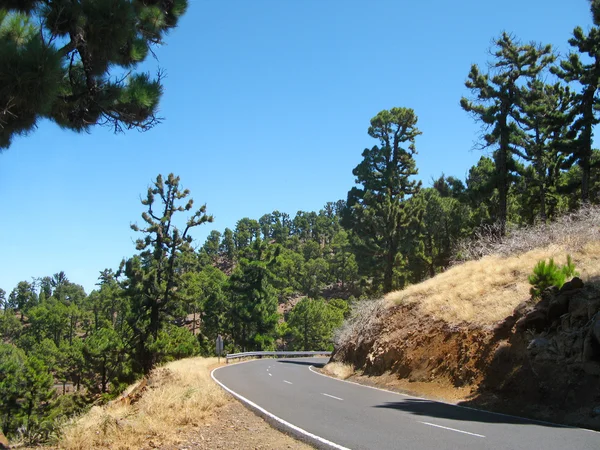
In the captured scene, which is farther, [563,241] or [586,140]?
[586,140]

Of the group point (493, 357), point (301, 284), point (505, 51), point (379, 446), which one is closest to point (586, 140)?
point (505, 51)

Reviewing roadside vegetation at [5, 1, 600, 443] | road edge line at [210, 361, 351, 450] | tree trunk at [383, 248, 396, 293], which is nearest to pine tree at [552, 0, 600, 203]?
roadside vegetation at [5, 1, 600, 443]

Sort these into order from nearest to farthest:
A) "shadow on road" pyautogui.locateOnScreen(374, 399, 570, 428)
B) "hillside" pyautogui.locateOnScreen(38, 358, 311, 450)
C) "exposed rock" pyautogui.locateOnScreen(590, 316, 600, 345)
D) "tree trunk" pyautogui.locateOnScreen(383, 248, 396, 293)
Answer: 1. "hillside" pyautogui.locateOnScreen(38, 358, 311, 450)
2. "shadow on road" pyautogui.locateOnScreen(374, 399, 570, 428)
3. "exposed rock" pyautogui.locateOnScreen(590, 316, 600, 345)
4. "tree trunk" pyautogui.locateOnScreen(383, 248, 396, 293)

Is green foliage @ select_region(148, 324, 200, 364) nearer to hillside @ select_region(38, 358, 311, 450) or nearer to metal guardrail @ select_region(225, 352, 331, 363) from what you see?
metal guardrail @ select_region(225, 352, 331, 363)

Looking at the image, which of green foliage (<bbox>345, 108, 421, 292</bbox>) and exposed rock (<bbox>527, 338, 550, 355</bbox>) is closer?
exposed rock (<bbox>527, 338, 550, 355</bbox>)

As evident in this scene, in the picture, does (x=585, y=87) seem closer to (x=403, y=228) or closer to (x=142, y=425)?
(x=403, y=228)

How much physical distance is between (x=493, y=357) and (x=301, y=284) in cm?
11512

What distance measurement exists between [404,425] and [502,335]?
22.2 ft

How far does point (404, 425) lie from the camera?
32.5 feet

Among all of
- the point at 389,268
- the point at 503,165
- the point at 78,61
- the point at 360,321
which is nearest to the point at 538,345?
the point at 78,61

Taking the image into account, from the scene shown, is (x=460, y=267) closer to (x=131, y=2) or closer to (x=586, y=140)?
(x=586, y=140)

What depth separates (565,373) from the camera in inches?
463

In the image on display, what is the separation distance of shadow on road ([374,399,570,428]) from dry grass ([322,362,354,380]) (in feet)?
30.2

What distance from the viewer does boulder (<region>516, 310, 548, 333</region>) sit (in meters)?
13.8
